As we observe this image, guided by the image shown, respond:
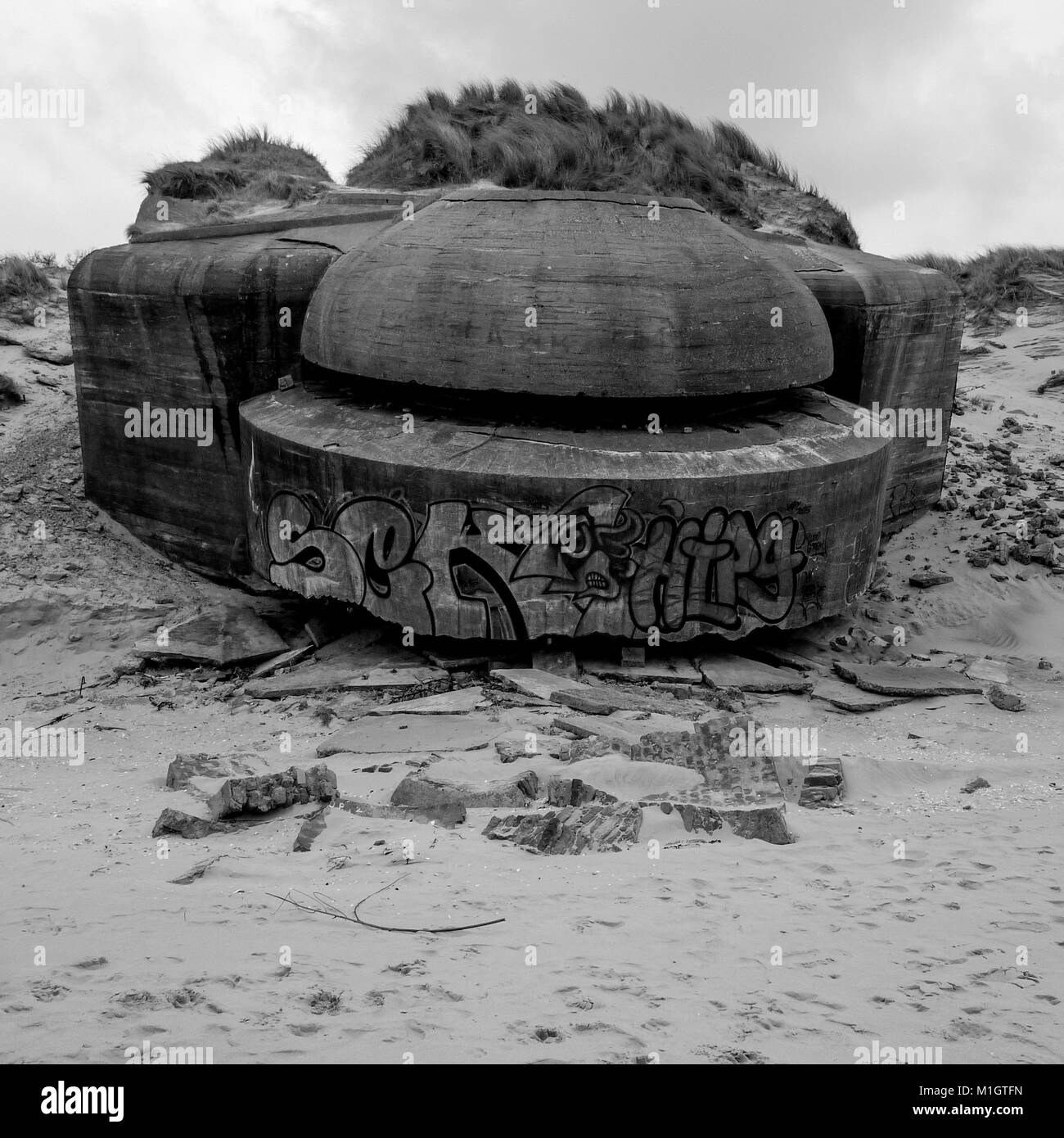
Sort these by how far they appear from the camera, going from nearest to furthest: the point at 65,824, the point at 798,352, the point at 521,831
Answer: the point at 521,831 < the point at 65,824 < the point at 798,352

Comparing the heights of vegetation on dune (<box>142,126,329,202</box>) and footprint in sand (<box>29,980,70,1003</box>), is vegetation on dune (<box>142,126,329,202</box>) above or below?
above

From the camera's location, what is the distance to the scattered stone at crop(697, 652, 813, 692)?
34.3ft

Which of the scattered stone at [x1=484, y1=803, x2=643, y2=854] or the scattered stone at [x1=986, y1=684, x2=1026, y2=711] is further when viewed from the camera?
the scattered stone at [x1=986, y1=684, x2=1026, y2=711]

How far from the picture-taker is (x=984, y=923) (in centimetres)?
582

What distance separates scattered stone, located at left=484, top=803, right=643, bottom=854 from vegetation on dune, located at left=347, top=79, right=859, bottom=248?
1130 centimetres

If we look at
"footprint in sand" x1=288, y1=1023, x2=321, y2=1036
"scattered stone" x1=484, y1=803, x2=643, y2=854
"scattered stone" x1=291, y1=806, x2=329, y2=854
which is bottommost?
"scattered stone" x1=291, y1=806, x2=329, y2=854

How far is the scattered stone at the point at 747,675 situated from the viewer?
34.3 feet

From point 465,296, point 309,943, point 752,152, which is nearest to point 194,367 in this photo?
point 465,296

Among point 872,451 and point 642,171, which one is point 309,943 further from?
point 642,171

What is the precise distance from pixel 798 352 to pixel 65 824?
735 cm

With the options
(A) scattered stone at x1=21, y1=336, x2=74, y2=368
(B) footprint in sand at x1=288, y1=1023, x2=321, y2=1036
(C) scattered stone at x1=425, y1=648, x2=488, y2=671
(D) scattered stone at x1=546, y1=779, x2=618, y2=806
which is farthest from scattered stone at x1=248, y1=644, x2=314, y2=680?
(A) scattered stone at x1=21, y1=336, x2=74, y2=368

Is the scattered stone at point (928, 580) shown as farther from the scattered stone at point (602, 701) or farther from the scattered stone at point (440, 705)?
the scattered stone at point (440, 705)

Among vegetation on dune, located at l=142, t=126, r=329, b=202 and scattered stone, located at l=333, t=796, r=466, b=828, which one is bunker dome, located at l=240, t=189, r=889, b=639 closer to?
scattered stone, located at l=333, t=796, r=466, b=828

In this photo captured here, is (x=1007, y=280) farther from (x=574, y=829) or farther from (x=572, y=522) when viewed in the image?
(x=574, y=829)
